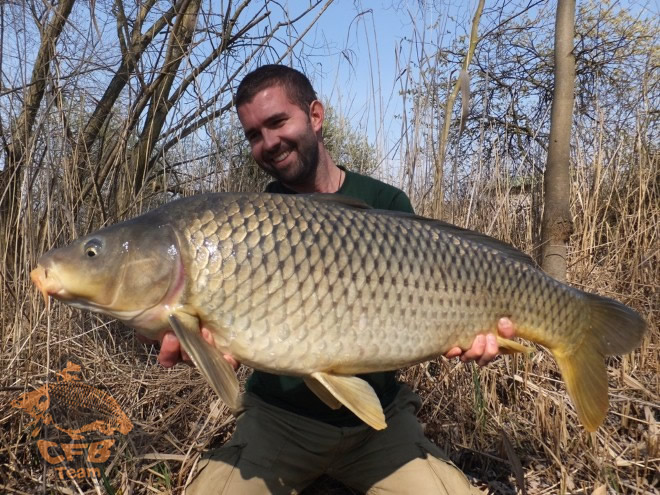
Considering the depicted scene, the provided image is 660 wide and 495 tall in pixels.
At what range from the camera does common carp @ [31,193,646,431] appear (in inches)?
44.7

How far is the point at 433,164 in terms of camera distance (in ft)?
8.97

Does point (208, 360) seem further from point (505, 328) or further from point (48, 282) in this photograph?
point (505, 328)

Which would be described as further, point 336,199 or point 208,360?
point 336,199

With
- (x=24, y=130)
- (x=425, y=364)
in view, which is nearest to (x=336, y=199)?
(x=425, y=364)

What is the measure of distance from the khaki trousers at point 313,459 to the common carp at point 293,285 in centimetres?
42

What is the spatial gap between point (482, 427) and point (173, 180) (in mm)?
2016

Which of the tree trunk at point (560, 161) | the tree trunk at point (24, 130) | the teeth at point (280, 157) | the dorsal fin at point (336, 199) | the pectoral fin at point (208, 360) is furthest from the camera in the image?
the tree trunk at point (560, 161)

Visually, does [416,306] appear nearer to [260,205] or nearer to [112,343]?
[260,205]

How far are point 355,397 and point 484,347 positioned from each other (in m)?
0.38

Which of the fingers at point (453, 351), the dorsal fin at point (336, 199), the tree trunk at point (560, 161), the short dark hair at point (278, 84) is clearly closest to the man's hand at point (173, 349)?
the dorsal fin at point (336, 199)

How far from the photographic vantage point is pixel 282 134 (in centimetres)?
185

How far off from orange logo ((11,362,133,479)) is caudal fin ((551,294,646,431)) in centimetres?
142

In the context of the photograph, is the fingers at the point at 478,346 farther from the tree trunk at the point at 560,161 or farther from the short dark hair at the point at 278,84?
the tree trunk at the point at 560,161

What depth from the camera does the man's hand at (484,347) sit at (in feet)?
4.48
